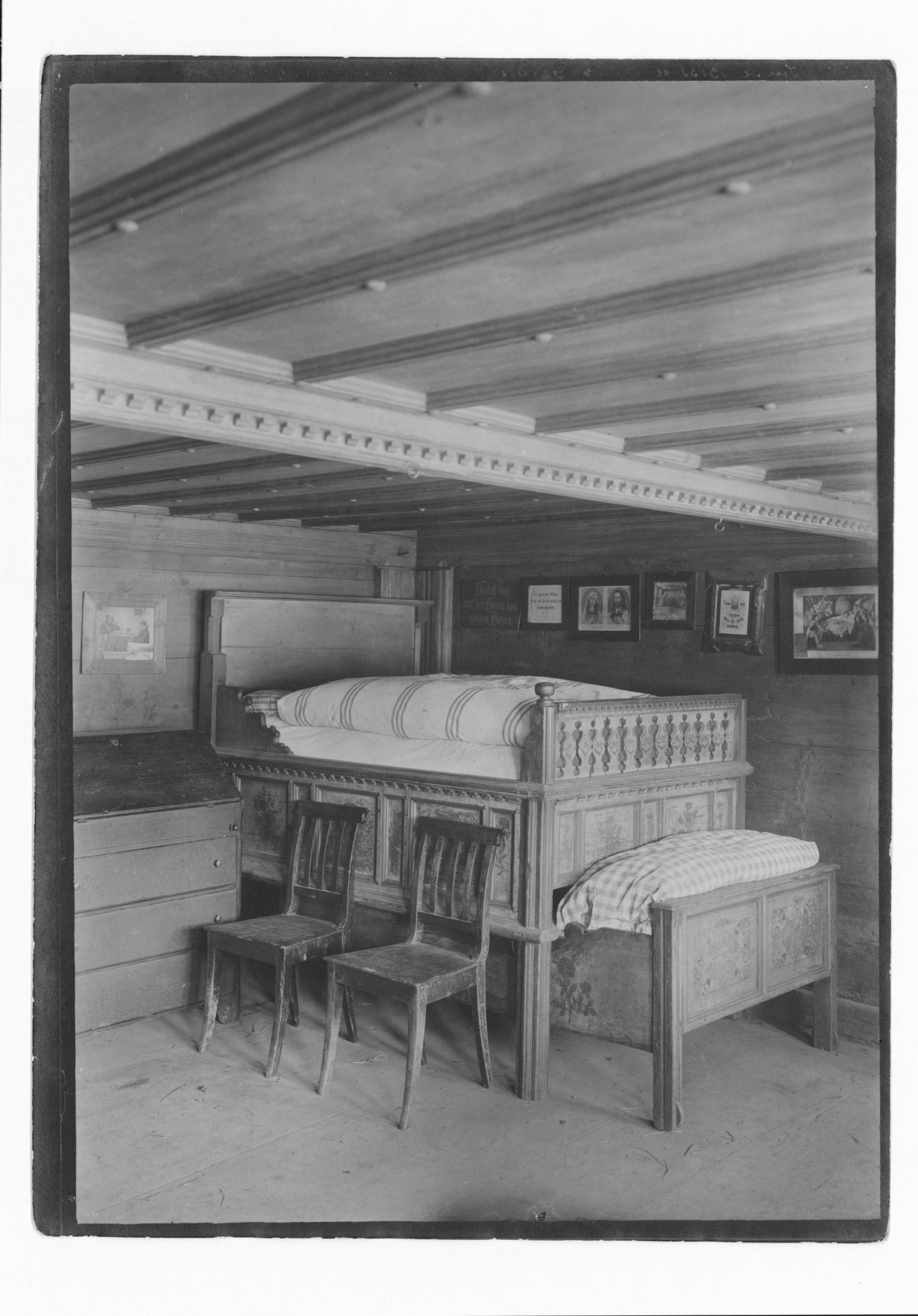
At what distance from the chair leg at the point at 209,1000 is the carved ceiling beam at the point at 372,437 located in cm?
228

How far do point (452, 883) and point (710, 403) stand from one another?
7.11 feet

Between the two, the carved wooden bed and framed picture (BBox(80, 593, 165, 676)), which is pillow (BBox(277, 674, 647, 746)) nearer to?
the carved wooden bed

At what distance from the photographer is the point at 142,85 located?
186cm

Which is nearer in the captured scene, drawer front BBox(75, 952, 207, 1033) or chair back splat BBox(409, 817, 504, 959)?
chair back splat BBox(409, 817, 504, 959)

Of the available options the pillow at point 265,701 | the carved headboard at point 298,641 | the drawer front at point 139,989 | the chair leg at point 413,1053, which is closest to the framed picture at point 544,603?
the carved headboard at point 298,641

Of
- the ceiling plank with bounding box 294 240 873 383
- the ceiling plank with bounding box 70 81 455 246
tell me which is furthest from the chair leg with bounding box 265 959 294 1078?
the ceiling plank with bounding box 70 81 455 246

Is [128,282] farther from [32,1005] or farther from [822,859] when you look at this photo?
[822,859]

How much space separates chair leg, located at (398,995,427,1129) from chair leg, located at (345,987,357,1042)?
0.78m

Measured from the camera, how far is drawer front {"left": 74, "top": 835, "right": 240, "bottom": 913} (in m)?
4.62

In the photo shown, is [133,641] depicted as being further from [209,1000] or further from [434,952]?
[434,952]

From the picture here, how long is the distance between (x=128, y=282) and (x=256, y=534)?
12.2 feet

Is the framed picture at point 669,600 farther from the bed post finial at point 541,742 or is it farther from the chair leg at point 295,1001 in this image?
the chair leg at point 295,1001

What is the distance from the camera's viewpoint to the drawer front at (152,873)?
15.1 ft

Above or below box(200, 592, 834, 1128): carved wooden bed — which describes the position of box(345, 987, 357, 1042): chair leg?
below
